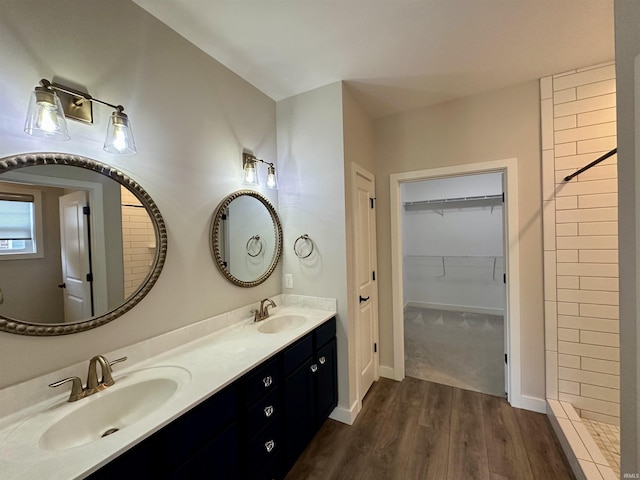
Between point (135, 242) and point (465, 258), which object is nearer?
point (135, 242)

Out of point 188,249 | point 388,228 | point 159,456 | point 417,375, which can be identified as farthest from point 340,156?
point 417,375

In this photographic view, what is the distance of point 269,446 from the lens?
139 cm

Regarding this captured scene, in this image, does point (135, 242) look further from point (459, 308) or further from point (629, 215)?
point (459, 308)

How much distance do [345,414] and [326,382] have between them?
1.24ft

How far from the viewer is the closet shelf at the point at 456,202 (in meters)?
4.47

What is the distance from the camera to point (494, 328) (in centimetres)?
399

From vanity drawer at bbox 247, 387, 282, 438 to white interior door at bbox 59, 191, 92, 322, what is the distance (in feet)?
2.96

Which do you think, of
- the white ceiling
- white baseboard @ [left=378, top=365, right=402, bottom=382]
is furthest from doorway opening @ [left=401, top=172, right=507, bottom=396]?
the white ceiling

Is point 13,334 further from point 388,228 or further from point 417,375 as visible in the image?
point 417,375

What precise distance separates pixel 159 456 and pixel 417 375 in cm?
255

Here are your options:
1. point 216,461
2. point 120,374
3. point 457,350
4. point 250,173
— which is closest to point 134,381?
point 120,374

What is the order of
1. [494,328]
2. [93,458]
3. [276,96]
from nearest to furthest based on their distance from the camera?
[93,458] → [276,96] → [494,328]

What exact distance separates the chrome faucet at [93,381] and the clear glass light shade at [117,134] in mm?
935

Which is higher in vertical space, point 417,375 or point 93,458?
point 93,458
